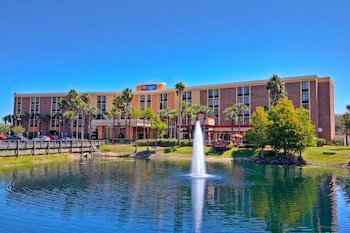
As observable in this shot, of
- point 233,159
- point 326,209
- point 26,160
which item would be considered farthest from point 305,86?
point 326,209

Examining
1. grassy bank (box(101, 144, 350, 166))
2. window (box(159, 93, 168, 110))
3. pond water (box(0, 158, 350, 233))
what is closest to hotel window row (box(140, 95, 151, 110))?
window (box(159, 93, 168, 110))

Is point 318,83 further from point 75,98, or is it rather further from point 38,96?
point 38,96

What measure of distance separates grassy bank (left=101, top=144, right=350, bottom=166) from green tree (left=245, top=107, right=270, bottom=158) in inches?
105

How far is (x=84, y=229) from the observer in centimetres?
1733

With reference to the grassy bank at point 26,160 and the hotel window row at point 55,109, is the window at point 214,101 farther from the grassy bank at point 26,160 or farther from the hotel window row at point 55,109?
the hotel window row at point 55,109

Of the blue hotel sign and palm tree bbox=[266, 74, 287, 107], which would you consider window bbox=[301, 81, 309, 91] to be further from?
the blue hotel sign

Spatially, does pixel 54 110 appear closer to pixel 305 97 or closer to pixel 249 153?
pixel 249 153

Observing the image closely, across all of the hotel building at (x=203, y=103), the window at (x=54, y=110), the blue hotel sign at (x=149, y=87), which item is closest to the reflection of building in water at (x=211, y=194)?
the hotel building at (x=203, y=103)

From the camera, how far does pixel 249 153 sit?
70000 millimetres

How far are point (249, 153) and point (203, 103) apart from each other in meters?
42.8

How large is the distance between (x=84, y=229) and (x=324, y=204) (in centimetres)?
1753

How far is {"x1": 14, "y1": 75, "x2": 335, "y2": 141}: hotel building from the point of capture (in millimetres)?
90938

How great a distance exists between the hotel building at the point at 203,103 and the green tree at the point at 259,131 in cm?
2342

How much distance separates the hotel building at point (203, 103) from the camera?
9094cm
